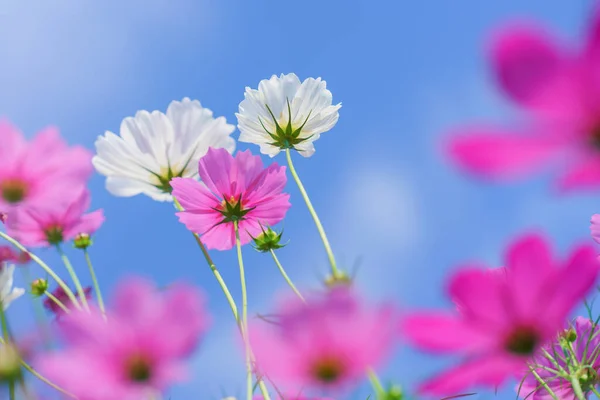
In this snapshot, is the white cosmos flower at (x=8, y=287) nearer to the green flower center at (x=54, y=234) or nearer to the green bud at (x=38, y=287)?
the green flower center at (x=54, y=234)

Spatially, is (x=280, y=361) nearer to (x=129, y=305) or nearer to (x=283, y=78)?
(x=129, y=305)

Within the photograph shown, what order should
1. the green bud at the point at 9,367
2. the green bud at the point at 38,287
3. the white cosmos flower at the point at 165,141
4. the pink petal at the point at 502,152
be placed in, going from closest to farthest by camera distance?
the pink petal at the point at 502,152, the green bud at the point at 9,367, the white cosmos flower at the point at 165,141, the green bud at the point at 38,287

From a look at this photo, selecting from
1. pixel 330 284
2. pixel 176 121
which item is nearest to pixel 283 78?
pixel 176 121

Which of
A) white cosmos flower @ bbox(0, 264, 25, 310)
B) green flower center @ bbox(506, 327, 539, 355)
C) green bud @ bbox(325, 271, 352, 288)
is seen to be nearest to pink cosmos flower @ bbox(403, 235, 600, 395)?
green flower center @ bbox(506, 327, 539, 355)

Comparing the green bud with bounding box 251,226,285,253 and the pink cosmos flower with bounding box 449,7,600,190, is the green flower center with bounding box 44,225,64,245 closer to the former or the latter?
the green bud with bounding box 251,226,285,253

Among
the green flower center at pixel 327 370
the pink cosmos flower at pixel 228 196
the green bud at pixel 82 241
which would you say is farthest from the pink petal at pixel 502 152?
the green bud at pixel 82 241
